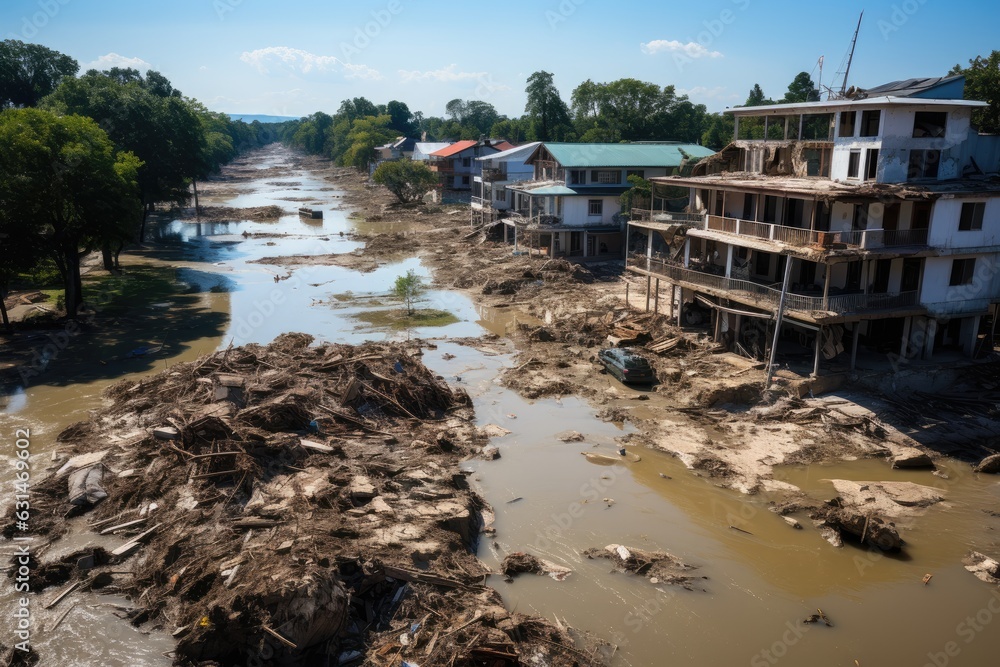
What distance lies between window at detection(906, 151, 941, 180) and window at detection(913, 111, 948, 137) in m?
0.73

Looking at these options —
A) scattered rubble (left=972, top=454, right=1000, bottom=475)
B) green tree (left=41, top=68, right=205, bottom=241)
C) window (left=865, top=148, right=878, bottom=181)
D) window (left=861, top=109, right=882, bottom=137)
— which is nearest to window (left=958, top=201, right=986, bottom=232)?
window (left=865, top=148, right=878, bottom=181)

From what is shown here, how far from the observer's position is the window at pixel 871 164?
2753cm

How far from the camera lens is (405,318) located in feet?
137

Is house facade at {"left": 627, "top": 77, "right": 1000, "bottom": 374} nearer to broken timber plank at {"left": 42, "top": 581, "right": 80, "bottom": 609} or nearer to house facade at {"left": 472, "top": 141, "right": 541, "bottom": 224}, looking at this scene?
broken timber plank at {"left": 42, "top": 581, "right": 80, "bottom": 609}

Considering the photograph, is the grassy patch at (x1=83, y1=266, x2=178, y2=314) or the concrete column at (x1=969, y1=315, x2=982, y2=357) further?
the grassy patch at (x1=83, y1=266, x2=178, y2=314)

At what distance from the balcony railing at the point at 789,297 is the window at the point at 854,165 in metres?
5.20

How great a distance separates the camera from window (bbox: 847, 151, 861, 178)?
92.3ft

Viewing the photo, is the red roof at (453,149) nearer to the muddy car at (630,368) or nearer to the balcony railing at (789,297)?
the balcony railing at (789,297)

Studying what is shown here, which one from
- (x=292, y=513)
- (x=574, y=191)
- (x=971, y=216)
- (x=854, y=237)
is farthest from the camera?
(x=574, y=191)

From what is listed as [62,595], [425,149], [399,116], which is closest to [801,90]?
[425,149]

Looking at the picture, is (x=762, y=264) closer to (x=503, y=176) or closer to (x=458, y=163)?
(x=503, y=176)

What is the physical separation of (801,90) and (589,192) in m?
49.5

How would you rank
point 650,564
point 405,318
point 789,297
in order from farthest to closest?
point 405,318 → point 789,297 → point 650,564

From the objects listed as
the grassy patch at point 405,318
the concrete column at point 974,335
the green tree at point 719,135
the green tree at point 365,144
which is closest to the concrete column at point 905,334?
the concrete column at point 974,335
